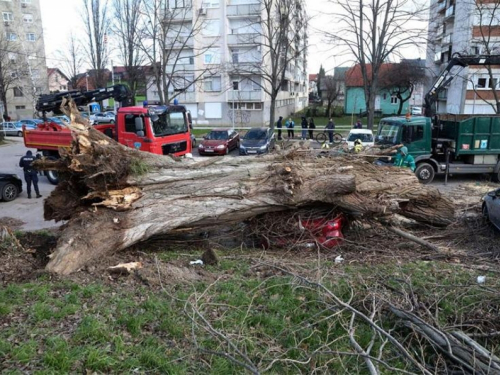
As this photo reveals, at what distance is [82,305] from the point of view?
5160 millimetres


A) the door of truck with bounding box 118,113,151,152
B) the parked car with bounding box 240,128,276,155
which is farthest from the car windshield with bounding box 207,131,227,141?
the door of truck with bounding box 118,113,151,152

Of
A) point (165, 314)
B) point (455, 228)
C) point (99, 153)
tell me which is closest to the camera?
point (165, 314)

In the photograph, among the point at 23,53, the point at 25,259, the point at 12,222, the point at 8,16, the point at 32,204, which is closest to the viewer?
the point at 25,259

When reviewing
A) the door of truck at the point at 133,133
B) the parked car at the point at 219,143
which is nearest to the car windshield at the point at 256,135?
the parked car at the point at 219,143

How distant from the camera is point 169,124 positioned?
1465 centimetres

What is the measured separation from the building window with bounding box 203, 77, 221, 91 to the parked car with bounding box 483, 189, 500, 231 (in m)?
32.7

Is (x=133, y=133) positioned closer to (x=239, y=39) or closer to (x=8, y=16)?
(x=239, y=39)

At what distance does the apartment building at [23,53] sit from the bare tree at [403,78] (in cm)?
3946

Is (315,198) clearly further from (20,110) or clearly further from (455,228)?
(20,110)

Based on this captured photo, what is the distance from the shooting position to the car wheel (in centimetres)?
1302

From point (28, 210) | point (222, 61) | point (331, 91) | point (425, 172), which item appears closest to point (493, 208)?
point (425, 172)

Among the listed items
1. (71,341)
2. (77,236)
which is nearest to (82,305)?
(71,341)

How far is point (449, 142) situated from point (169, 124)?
1023cm

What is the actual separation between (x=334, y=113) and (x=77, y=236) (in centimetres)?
4828
